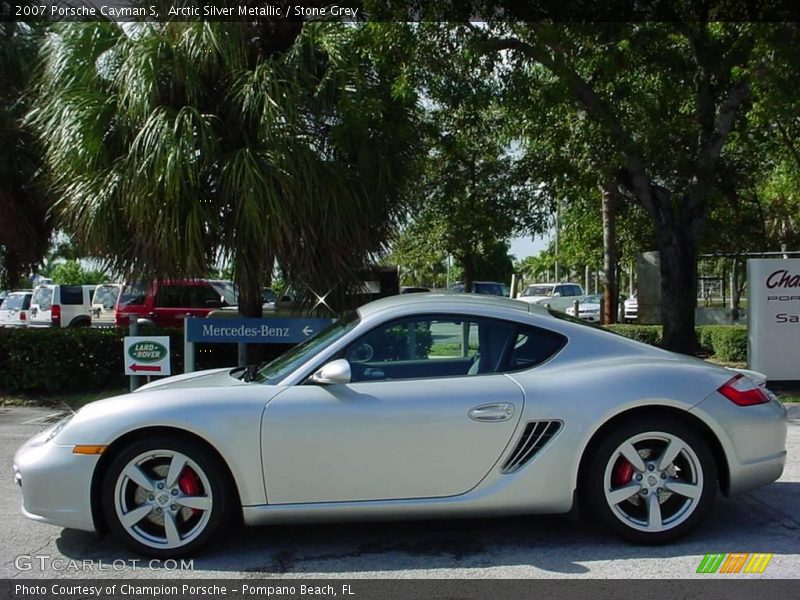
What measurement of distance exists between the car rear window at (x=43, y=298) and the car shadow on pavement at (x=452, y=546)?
22.8 meters

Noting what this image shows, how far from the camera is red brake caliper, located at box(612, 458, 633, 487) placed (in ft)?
14.1

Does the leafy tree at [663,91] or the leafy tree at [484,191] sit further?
the leafy tree at [484,191]

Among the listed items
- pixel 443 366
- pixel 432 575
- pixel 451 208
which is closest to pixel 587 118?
pixel 451 208

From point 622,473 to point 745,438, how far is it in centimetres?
74

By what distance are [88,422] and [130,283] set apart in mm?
5938

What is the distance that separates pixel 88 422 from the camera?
4.25 meters

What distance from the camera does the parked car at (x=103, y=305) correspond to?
23078 mm

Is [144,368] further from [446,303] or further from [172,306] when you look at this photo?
[172,306]

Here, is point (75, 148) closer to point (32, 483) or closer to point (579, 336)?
point (32, 483)

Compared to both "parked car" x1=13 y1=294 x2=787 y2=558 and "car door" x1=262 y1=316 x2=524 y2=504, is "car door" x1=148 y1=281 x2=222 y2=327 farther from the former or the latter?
"car door" x1=262 y1=316 x2=524 y2=504

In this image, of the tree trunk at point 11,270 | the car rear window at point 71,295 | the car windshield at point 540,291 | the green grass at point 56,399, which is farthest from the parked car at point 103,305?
the car windshield at point 540,291

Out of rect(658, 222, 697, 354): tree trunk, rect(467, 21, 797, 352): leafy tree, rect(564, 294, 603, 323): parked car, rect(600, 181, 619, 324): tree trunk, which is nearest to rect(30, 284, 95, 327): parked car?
rect(600, 181, 619, 324): tree trunk

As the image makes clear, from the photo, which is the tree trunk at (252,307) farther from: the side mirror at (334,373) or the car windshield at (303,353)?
the side mirror at (334,373)

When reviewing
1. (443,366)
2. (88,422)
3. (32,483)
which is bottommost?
(32,483)
